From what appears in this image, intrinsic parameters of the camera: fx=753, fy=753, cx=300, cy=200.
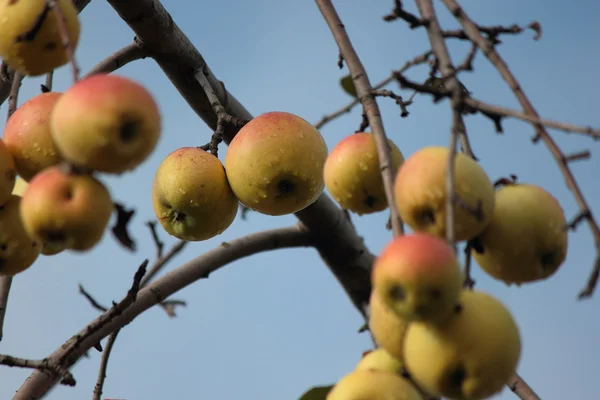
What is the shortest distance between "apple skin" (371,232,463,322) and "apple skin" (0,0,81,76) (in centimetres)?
77

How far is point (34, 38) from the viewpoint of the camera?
1.39m

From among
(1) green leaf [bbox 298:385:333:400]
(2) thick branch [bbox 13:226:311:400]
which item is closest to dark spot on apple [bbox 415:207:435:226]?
(1) green leaf [bbox 298:385:333:400]

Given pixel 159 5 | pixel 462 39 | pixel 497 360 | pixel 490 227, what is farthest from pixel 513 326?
pixel 159 5

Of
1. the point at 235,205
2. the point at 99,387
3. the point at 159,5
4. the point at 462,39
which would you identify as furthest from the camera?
the point at 99,387

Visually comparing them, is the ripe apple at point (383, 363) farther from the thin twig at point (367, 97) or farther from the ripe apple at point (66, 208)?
the ripe apple at point (66, 208)

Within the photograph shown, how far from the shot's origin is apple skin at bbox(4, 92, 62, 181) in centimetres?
135

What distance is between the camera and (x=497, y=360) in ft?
3.50

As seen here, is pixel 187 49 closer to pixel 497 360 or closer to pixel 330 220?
pixel 330 220

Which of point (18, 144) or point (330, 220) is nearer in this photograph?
point (18, 144)

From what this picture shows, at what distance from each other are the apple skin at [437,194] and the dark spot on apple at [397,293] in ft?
0.59

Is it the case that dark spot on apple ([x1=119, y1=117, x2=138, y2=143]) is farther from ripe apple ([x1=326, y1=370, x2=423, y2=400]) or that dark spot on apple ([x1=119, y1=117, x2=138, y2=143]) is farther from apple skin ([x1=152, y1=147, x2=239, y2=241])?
apple skin ([x1=152, y1=147, x2=239, y2=241])

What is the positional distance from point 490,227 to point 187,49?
1.45 m

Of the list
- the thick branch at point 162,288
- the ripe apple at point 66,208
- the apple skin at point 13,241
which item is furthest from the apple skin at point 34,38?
the thick branch at point 162,288

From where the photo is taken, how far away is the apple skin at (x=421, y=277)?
38.8 inches
